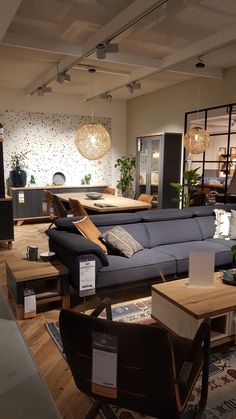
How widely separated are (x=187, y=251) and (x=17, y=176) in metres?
4.70

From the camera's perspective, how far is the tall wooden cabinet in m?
6.45

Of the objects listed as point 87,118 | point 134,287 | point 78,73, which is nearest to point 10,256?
point 134,287

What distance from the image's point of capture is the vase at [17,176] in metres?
7.08

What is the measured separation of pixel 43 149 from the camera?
7.64 m

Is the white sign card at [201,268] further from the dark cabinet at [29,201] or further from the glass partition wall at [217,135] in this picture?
the dark cabinet at [29,201]

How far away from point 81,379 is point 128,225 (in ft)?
8.38

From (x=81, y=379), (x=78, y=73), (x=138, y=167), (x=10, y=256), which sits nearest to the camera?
(x=81, y=379)

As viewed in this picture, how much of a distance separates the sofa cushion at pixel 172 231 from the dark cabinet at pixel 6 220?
7.54 ft

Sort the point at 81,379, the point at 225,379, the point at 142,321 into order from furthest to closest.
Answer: the point at 142,321
the point at 225,379
the point at 81,379

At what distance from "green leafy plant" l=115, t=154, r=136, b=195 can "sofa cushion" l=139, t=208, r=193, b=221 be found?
3785 millimetres

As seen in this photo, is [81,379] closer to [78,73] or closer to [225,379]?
[225,379]

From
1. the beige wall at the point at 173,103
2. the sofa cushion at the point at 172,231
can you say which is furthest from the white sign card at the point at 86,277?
the beige wall at the point at 173,103

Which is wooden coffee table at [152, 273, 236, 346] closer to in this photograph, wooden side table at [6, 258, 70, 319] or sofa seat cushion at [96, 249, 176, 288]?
sofa seat cushion at [96, 249, 176, 288]

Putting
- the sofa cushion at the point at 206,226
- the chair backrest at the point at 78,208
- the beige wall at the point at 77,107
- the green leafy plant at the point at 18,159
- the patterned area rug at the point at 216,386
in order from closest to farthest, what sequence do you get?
the patterned area rug at the point at 216,386, the sofa cushion at the point at 206,226, the chair backrest at the point at 78,208, the beige wall at the point at 77,107, the green leafy plant at the point at 18,159
